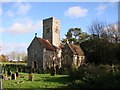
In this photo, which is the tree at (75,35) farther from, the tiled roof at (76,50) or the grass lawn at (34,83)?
the grass lawn at (34,83)

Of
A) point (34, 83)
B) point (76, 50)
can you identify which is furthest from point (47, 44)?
point (34, 83)

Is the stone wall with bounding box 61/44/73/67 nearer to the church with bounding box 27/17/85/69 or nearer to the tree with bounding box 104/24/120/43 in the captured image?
the church with bounding box 27/17/85/69

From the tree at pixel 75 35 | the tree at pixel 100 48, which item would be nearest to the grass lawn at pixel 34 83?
the tree at pixel 100 48

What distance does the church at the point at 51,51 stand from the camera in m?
53.2

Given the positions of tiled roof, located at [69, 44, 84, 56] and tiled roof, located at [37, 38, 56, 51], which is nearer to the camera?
tiled roof, located at [37, 38, 56, 51]

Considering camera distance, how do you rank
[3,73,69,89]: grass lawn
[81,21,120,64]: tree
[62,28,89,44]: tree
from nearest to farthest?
[3,73,69,89]: grass lawn → [81,21,120,64]: tree → [62,28,89,44]: tree

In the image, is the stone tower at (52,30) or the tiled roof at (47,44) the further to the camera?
the stone tower at (52,30)

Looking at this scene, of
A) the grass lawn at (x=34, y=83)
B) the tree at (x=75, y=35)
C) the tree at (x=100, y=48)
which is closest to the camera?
the grass lawn at (x=34, y=83)

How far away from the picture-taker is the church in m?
53.2

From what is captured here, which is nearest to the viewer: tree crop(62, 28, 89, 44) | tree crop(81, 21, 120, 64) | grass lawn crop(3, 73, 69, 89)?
grass lawn crop(3, 73, 69, 89)

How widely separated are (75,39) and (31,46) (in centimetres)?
2085

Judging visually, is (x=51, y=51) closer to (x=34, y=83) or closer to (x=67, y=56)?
(x=67, y=56)

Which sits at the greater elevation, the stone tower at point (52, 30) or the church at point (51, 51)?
the stone tower at point (52, 30)

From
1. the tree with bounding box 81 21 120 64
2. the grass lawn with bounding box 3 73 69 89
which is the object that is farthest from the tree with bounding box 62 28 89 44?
the grass lawn with bounding box 3 73 69 89
